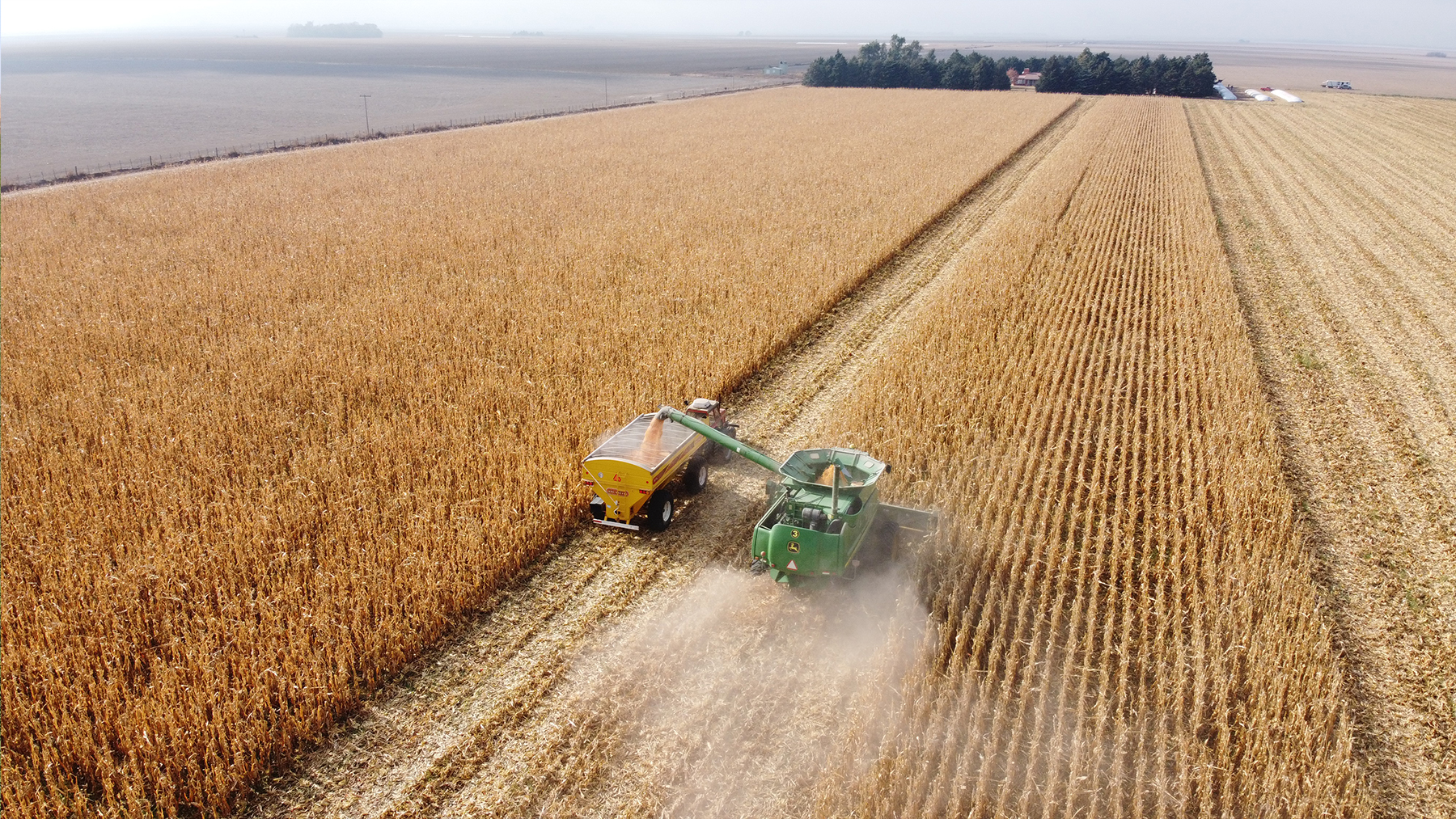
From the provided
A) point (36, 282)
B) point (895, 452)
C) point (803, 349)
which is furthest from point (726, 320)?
Answer: point (36, 282)

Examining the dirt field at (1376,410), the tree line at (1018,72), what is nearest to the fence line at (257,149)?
the tree line at (1018,72)

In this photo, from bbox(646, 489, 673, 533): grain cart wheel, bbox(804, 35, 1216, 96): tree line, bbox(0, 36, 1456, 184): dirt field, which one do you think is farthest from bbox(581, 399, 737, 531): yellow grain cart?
bbox(804, 35, 1216, 96): tree line

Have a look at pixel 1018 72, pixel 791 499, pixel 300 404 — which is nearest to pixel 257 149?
pixel 300 404

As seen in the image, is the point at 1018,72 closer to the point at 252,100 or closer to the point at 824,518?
the point at 252,100

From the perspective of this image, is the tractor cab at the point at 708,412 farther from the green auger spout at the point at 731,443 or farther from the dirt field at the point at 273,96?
the dirt field at the point at 273,96

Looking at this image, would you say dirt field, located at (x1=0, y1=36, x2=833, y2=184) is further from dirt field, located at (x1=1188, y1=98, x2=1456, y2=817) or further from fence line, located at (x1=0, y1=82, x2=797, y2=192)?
dirt field, located at (x1=1188, y1=98, x2=1456, y2=817)

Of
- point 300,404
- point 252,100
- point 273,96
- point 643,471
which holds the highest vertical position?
point 273,96
